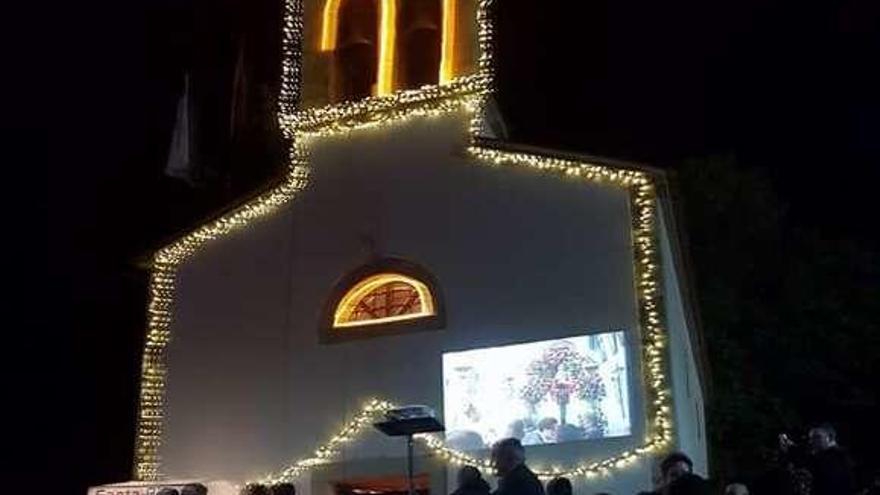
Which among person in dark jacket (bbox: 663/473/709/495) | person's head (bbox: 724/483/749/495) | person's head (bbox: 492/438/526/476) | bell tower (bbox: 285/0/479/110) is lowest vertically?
person's head (bbox: 724/483/749/495)

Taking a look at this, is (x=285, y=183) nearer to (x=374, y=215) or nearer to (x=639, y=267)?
(x=374, y=215)

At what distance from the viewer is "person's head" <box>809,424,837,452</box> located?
8.78m

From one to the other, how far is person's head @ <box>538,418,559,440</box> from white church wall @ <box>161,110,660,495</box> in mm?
161

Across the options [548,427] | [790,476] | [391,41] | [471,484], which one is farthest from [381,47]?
[790,476]

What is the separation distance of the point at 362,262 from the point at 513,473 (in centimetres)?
576

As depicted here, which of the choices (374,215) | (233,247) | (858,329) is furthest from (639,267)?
(858,329)

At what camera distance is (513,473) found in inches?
336

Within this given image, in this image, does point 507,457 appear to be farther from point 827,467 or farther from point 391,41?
point 391,41

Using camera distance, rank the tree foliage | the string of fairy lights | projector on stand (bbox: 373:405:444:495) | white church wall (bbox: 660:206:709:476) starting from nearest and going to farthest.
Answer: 1. projector on stand (bbox: 373:405:444:495)
2. the string of fairy lights
3. white church wall (bbox: 660:206:709:476)
4. the tree foliage

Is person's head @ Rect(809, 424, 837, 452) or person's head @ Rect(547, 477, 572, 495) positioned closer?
person's head @ Rect(809, 424, 837, 452)

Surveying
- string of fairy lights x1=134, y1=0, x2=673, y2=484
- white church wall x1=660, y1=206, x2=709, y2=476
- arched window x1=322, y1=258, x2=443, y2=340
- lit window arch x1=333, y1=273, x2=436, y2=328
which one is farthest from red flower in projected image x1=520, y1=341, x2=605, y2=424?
lit window arch x1=333, y1=273, x2=436, y2=328

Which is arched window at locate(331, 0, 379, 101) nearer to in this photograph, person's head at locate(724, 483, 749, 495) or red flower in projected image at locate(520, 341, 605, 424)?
red flower in projected image at locate(520, 341, 605, 424)

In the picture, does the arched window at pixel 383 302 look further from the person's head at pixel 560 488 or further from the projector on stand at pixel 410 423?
the person's head at pixel 560 488

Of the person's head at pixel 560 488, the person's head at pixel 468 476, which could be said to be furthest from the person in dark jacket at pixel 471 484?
the person's head at pixel 560 488
